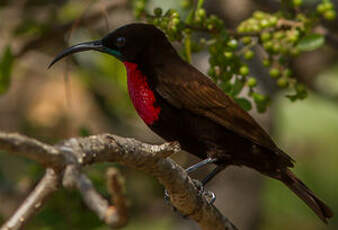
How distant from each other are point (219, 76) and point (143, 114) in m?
0.40

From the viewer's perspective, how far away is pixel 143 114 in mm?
3145

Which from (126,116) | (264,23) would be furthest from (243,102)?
(126,116)

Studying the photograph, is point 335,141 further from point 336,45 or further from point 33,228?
point 33,228

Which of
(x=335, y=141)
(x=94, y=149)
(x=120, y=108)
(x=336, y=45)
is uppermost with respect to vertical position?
(x=94, y=149)

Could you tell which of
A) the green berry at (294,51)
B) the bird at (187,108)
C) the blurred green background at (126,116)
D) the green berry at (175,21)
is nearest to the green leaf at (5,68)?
the blurred green background at (126,116)

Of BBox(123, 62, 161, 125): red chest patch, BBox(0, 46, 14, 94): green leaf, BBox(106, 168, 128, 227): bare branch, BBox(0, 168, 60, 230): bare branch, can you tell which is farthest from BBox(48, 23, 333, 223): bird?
BBox(0, 168, 60, 230): bare branch

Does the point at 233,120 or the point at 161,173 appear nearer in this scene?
the point at 161,173

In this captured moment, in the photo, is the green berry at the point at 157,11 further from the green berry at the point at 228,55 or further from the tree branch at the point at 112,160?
the tree branch at the point at 112,160

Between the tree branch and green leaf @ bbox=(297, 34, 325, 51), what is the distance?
2.99ft

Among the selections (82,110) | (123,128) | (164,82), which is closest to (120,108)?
(123,128)

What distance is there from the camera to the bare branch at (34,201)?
142 cm

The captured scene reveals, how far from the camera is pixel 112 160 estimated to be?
1973 mm

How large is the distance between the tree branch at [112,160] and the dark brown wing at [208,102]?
39 cm

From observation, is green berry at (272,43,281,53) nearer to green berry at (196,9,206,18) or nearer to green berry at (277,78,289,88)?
green berry at (277,78,289,88)
